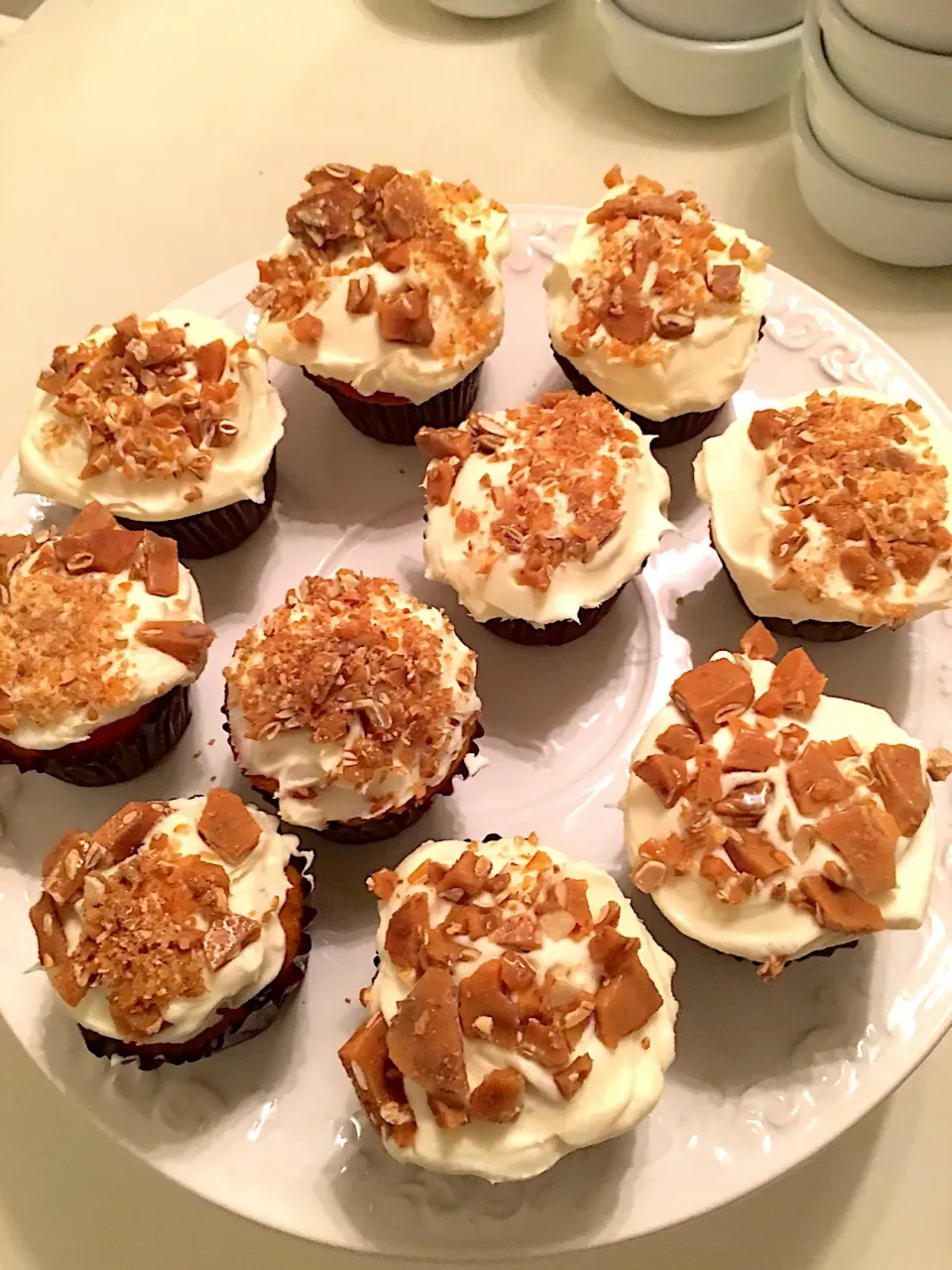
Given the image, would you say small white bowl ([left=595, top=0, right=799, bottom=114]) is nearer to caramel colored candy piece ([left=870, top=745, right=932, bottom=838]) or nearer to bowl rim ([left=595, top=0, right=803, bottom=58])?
bowl rim ([left=595, top=0, right=803, bottom=58])

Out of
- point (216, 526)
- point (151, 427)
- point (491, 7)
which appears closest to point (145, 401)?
point (151, 427)

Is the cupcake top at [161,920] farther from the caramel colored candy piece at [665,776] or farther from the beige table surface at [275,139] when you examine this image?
the beige table surface at [275,139]

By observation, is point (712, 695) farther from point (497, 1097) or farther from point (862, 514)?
point (497, 1097)

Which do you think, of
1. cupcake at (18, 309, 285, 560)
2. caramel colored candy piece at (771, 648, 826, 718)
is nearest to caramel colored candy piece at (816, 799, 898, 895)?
caramel colored candy piece at (771, 648, 826, 718)

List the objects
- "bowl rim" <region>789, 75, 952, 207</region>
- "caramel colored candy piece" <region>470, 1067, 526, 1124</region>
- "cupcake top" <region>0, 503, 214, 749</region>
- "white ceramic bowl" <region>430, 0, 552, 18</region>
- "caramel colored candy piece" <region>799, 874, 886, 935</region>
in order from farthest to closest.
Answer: "white ceramic bowl" <region>430, 0, 552, 18</region>
"bowl rim" <region>789, 75, 952, 207</region>
"cupcake top" <region>0, 503, 214, 749</region>
"caramel colored candy piece" <region>799, 874, 886, 935</region>
"caramel colored candy piece" <region>470, 1067, 526, 1124</region>

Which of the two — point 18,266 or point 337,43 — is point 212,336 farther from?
point 337,43

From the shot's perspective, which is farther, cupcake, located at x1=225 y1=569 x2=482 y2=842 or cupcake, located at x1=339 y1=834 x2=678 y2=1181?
cupcake, located at x1=225 y1=569 x2=482 y2=842

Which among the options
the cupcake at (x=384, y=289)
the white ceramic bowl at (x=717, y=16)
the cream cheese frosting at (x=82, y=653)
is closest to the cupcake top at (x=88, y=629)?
the cream cheese frosting at (x=82, y=653)
